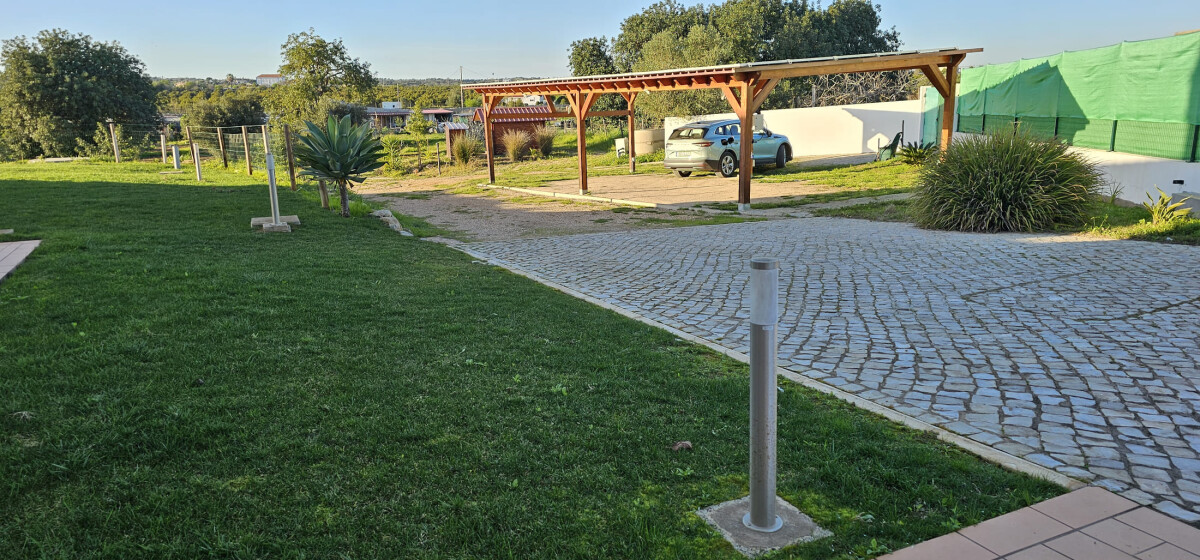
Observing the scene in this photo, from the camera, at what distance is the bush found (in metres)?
11.1

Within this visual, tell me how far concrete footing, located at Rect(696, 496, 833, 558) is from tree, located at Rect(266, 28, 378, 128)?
48.5 meters

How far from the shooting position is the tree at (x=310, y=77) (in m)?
48.3

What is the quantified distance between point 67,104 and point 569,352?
4138 centimetres

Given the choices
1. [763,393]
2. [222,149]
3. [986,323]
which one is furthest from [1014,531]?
[222,149]

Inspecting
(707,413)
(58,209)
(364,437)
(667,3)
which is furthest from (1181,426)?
(667,3)

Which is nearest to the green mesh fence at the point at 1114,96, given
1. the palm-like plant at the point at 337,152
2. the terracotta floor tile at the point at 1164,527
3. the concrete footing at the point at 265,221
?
the terracotta floor tile at the point at 1164,527

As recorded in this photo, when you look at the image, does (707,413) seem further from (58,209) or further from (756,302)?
(58,209)

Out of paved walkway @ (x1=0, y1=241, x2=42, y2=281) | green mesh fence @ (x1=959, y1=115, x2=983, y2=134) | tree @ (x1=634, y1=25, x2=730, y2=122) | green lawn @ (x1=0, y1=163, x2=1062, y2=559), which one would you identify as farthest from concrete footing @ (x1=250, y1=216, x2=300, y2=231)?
tree @ (x1=634, y1=25, x2=730, y2=122)

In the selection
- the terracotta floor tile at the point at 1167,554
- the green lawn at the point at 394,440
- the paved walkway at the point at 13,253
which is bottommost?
the terracotta floor tile at the point at 1167,554

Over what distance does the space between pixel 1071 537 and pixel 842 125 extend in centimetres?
2949

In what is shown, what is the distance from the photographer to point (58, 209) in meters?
12.3

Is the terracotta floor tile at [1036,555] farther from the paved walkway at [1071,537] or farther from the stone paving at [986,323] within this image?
the stone paving at [986,323]

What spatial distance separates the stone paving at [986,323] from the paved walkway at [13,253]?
5170mm

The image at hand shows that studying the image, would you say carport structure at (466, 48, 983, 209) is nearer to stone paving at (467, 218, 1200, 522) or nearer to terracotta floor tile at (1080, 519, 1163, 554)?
stone paving at (467, 218, 1200, 522)
